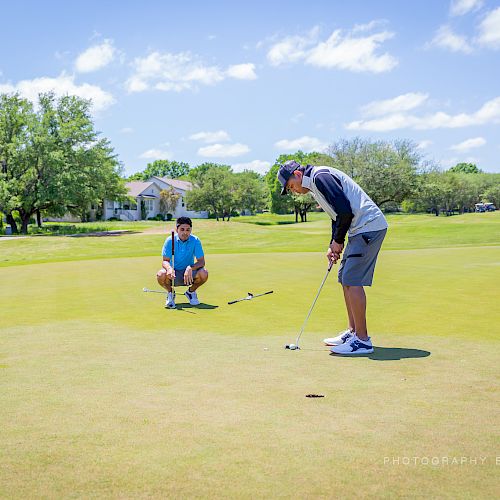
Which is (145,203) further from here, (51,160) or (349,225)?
(349,225)

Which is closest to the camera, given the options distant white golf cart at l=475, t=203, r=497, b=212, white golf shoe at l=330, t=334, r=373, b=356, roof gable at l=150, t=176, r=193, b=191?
white golf shoe at l=330, t=334, r=373, b=356

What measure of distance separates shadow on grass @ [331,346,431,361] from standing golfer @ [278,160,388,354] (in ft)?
0.73

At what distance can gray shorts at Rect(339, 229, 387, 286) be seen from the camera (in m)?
6.70

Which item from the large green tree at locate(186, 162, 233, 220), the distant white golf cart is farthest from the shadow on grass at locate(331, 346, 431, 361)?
the distant white golf cart

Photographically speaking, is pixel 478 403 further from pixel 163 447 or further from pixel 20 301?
pixel 20 301

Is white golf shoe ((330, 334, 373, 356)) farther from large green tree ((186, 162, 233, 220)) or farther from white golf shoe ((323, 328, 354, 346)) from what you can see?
large green tree ((186, 162, 233, 220))

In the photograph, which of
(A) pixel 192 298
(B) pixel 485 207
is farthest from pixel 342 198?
(B) pixel 485 207

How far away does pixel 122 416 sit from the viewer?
398cm

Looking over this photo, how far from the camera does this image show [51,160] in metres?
53.4

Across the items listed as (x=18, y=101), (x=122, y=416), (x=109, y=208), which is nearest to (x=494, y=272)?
(x=122, y=416)

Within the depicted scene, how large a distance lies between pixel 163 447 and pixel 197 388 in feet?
4.09

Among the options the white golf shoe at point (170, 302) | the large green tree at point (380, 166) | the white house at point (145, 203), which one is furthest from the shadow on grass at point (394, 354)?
the white house at point (145, 203)

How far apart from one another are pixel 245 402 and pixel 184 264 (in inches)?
266

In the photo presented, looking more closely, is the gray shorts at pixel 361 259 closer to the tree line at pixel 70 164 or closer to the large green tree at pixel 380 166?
the tree line at pixel 70 164
